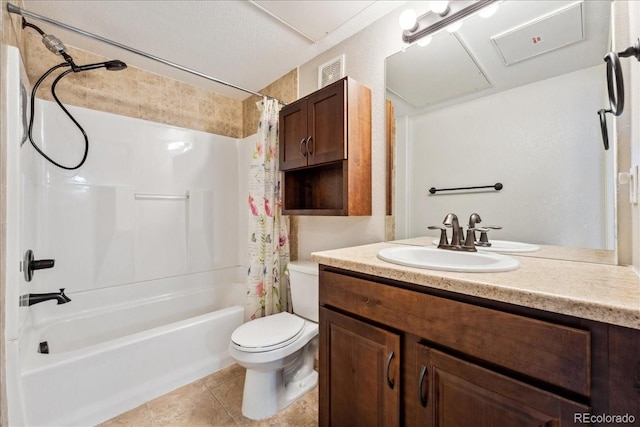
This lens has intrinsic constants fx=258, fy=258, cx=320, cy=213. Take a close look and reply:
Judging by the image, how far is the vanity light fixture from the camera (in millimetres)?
1190

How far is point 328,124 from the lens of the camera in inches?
60.3

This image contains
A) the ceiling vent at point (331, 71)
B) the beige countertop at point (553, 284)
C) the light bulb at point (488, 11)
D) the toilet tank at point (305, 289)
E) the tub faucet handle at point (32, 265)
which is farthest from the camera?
the ceiling vent at point (331, 71)

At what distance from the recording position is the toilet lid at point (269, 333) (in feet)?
4.35

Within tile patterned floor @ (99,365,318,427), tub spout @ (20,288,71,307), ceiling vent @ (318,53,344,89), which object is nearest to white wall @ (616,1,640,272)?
ceiling vent @ (318,53,344,89)

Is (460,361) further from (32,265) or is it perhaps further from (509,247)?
(32,265)

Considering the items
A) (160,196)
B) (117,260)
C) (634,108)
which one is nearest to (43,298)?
(117,260)

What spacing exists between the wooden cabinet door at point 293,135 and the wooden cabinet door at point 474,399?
1277mm

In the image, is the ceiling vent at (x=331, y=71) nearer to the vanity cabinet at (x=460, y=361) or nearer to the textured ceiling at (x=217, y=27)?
the textured ceiling at (x=217, y=27)

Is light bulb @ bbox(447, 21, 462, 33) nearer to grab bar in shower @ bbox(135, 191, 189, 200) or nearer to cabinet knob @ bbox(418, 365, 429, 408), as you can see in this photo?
cabinet knob @ bbox(418, 365, 429, 408)

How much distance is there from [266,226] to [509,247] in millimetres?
1439

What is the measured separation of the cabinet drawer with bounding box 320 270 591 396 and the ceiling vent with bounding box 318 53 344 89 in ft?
4.80

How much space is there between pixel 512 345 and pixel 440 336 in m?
0.17

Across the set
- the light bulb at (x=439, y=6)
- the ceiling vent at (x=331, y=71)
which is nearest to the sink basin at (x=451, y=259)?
the light bulb at (x=439, y=6)

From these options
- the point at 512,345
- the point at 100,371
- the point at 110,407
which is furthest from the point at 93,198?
the point at 512,345
